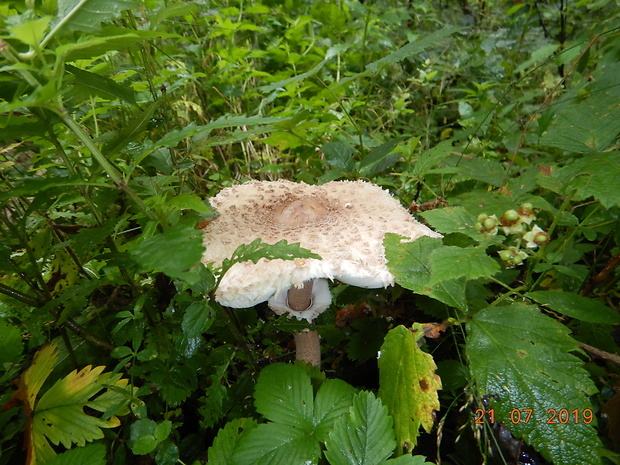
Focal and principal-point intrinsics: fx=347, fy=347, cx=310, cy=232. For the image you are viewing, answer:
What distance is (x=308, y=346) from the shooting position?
1.76 metres

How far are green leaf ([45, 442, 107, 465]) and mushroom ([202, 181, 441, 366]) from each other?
647 mm

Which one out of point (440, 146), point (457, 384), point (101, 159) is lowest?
point (457, 384)

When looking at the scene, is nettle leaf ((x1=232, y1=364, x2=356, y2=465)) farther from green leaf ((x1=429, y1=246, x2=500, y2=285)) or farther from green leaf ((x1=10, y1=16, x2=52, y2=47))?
green leaf ((x1=10, y1=16, x2=52, y2=47))

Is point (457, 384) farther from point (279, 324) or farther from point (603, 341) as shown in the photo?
point (279, 324)

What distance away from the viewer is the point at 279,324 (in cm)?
156

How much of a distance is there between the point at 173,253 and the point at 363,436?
81 centimetres

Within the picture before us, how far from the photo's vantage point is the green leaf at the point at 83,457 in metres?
1.16

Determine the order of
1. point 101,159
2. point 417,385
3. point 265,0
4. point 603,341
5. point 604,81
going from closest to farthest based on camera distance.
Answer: point 101,159, point 417,385, point 603,341, point 604,81, point 265,0

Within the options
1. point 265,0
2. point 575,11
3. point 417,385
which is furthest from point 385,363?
point 575,11

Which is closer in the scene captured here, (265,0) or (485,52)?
(265,0)

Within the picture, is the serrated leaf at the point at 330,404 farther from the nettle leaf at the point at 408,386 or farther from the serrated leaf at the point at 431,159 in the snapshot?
the serrated leaf at the point at 431,159

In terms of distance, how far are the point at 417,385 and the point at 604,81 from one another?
1.77 meters
